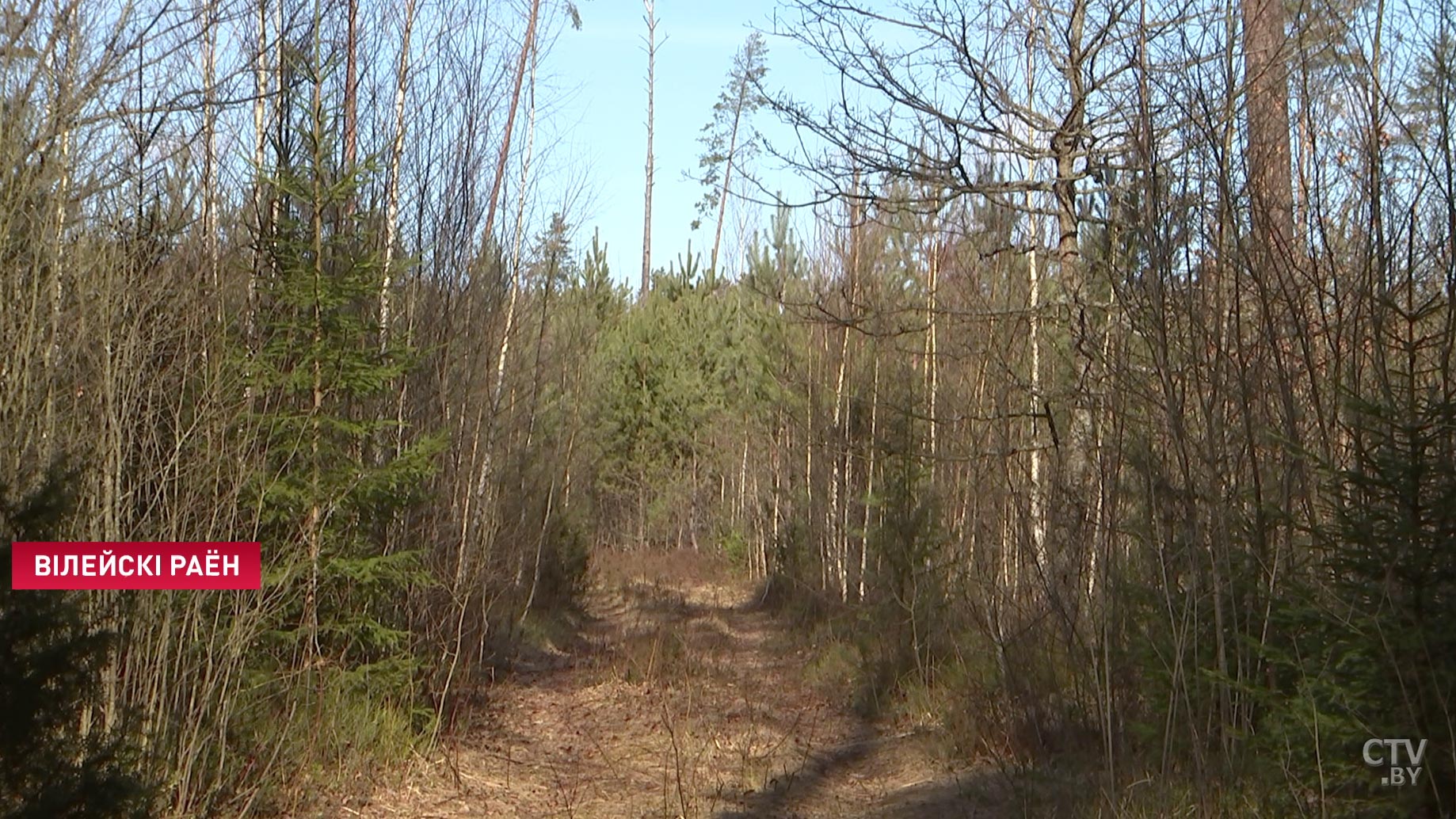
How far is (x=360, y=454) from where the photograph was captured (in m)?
8.63

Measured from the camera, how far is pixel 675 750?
836cm

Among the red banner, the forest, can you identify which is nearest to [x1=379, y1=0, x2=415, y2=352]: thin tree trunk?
the forest

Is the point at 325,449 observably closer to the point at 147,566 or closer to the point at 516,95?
the point at 147,566

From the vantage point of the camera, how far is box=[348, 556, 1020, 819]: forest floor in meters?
7.71

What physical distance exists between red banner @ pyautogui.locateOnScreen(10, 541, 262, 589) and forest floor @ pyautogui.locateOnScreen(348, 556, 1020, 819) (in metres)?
1.68

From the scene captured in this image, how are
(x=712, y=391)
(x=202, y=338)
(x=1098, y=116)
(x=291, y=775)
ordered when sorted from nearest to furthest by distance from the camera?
1. (x=202, y=338)
2. (x=291, y=775)
3. (x=1098, y=116)
4. (x=712, y=391)

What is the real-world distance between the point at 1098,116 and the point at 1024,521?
3.32m

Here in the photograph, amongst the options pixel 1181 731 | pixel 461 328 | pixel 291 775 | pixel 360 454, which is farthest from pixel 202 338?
pixel 1181 731

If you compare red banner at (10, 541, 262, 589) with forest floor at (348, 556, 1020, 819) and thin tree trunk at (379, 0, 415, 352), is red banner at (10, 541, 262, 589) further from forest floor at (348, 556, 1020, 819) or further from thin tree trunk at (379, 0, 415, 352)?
thin tree trunk at (379, 0, 415, 352)

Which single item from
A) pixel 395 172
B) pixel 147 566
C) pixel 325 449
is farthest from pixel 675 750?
pixel 395 172

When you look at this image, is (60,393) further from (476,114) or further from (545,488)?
(545,488)

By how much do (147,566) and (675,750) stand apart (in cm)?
367

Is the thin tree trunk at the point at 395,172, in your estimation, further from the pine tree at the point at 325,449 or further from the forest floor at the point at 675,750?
the forest floor at the point at 675,750

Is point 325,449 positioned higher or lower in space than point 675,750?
higher
